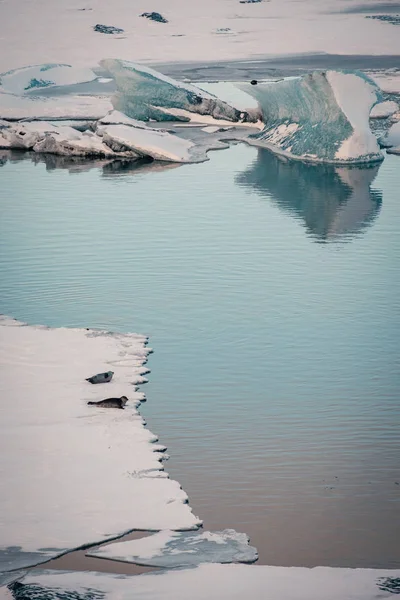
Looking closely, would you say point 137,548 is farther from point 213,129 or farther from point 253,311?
point 213,129

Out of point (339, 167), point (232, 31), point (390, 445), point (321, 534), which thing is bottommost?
point (321, 534)

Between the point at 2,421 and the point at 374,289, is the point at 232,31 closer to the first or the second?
the point at 374,289

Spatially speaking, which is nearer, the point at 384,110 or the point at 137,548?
the point at 137,548

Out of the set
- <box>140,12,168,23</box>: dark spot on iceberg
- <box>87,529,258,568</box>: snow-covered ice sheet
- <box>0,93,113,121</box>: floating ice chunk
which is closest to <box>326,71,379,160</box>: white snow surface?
<box>0,93,113,121</box>: floating ice chunk

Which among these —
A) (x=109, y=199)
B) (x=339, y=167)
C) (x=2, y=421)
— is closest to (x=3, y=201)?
(x=109, y=199)

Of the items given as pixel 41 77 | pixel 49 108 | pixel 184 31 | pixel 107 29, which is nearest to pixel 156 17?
pixel 184 31

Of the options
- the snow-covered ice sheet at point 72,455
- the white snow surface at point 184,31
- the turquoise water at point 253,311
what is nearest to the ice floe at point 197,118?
the turquoise water at point 253,311
